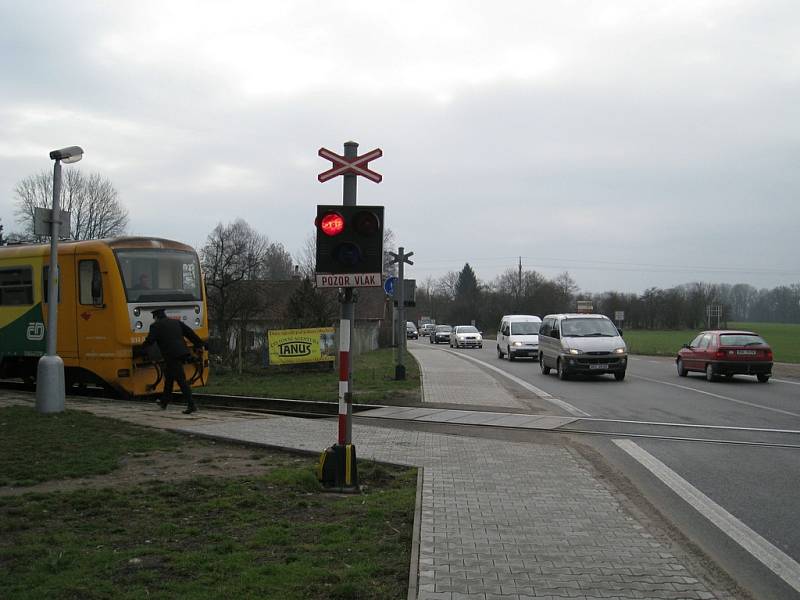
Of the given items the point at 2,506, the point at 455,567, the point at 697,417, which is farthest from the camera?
the point at 697,417

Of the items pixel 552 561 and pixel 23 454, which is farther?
pixel 23 454

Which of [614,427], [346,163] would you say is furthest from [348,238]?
[614,427]

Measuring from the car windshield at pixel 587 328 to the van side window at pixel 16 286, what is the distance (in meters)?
14.6

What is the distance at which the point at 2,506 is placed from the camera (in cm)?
614

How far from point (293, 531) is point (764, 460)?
615cm

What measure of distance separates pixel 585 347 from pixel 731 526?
1604 centimetres

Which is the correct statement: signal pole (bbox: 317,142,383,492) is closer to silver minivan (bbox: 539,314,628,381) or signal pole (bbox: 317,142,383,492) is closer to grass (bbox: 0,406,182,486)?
grass (bbox: 0,406,182,486)

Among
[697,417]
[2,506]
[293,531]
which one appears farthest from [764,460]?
[2,506]

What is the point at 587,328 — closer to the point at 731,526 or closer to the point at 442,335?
the point at 731,526

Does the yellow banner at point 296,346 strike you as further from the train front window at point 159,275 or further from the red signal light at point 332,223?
the red signal light at point 332,223

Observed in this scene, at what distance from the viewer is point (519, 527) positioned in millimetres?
5715

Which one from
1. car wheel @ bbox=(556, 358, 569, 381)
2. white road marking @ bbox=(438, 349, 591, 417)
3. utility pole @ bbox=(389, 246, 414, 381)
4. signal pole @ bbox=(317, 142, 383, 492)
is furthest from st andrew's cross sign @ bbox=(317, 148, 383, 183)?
car wheel @ bbox=(556, 358, 569, 381)

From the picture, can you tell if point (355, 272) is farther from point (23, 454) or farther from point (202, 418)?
point (202, 418)

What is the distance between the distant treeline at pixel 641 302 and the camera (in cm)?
8669
